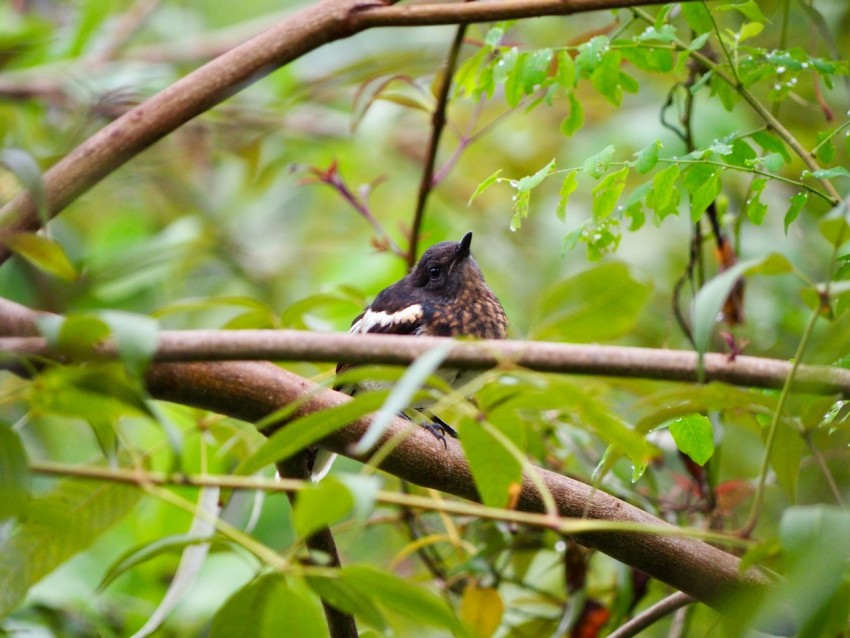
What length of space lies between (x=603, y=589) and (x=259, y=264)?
2700mm

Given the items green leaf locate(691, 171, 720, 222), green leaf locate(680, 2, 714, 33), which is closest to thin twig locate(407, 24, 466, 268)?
green leaf locate(680, 2, 714, 33)

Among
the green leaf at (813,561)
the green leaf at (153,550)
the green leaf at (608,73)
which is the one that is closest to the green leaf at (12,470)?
the green leaf at (153,550)

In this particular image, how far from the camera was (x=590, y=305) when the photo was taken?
3.82 feet

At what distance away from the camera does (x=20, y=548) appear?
53.7 inches

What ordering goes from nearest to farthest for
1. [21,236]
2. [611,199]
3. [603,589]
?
[21,236] → [611,199] → [603,589]

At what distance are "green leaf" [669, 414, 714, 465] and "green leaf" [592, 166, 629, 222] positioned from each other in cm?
35

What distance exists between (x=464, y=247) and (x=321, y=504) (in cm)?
196

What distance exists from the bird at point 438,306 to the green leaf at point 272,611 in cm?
148

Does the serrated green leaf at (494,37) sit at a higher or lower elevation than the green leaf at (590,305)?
higher

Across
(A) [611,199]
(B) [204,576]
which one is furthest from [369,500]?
(B) [204,576]

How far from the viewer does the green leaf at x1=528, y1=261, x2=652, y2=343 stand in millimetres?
1151

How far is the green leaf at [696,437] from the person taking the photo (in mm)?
1382

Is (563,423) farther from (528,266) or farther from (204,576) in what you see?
(528,266)

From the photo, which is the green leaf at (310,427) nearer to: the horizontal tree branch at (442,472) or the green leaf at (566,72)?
the horizontal tree branch at (442,472)
